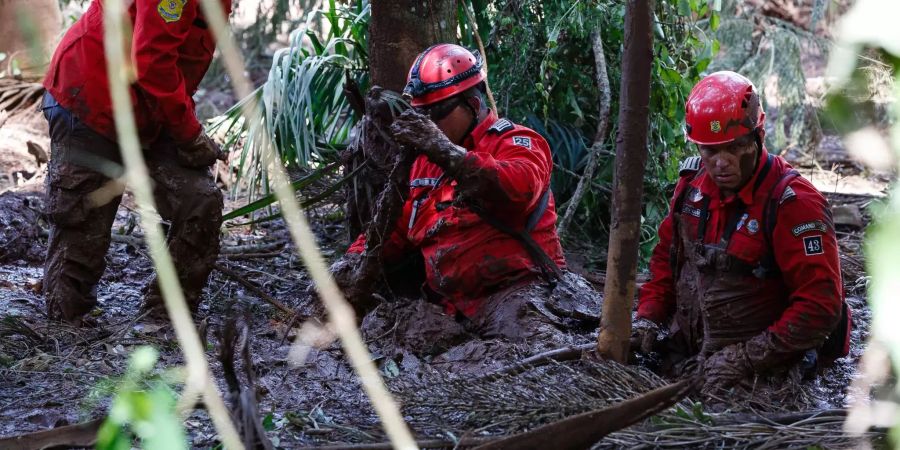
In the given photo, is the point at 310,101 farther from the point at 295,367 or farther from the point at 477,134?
the point at 295,367

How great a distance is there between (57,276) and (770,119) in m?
9.05

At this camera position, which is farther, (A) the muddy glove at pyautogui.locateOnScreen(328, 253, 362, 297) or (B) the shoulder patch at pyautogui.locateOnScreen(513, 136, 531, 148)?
(A) the muddy glove at pyautogui.locateOnScreen(328, 253, 362, 297)

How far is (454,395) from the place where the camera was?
3096 millimetres

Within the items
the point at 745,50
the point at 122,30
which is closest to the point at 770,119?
the point at 745,50

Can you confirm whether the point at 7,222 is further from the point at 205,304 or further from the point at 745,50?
the point at 745,50

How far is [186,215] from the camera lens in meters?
4.61

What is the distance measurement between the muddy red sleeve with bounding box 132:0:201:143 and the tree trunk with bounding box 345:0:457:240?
0.89 metres

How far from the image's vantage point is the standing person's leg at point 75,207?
14.5 feet

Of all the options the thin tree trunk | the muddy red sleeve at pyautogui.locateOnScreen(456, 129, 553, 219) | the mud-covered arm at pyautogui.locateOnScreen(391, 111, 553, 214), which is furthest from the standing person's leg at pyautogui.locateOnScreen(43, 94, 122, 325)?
the thin tree trunk

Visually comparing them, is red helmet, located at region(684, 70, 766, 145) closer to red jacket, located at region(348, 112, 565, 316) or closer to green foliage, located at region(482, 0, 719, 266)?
red jacket, located at region(348, 112, 565, 316)

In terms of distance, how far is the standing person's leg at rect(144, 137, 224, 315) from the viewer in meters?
4.59

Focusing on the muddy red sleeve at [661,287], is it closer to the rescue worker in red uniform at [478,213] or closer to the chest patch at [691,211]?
the chest patch at [691,211]

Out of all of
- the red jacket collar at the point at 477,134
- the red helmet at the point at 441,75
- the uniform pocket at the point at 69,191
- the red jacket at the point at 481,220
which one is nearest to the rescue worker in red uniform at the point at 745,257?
the red jacket at the point at 481,220

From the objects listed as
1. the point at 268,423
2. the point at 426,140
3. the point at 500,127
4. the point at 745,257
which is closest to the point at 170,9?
the point at 426,140
